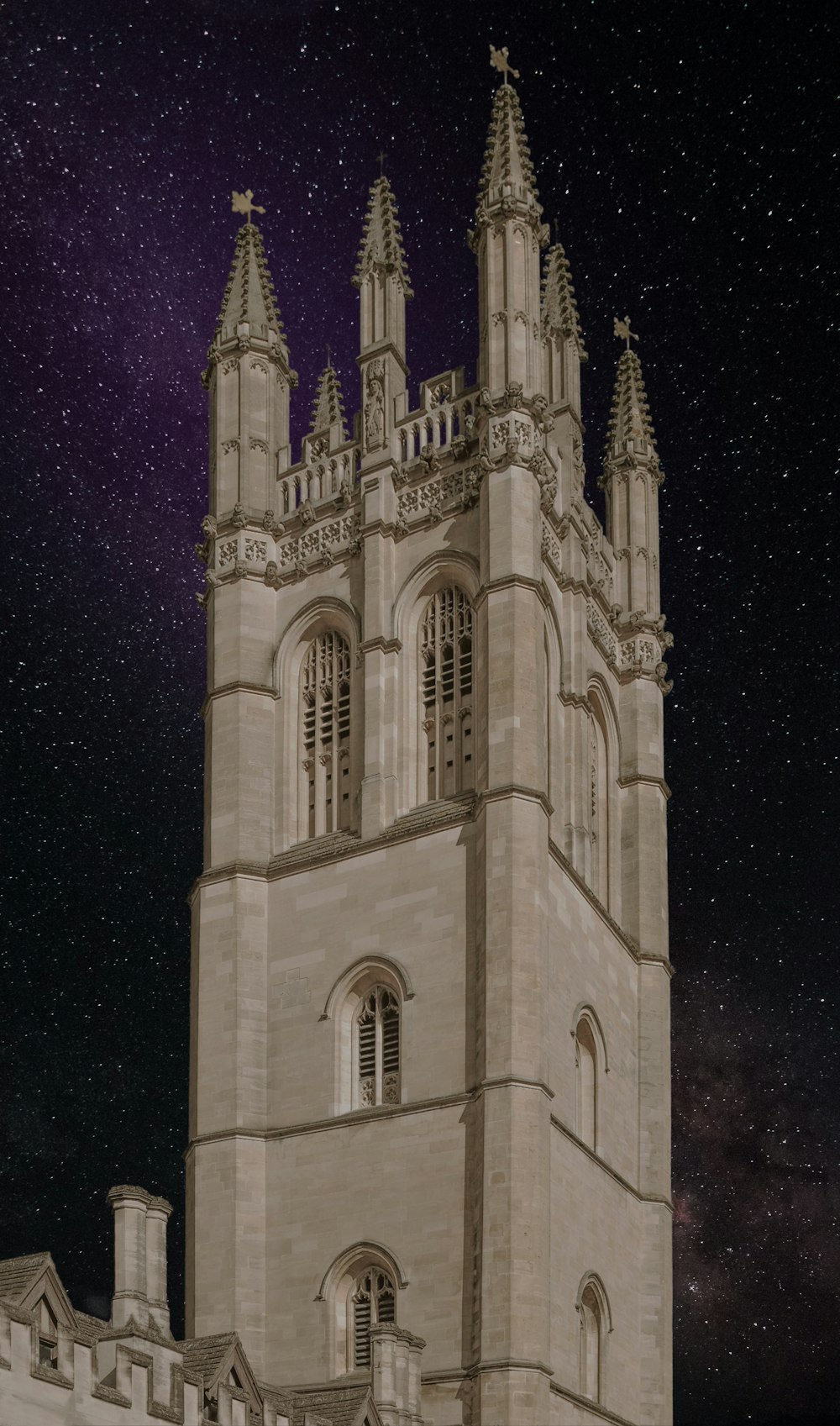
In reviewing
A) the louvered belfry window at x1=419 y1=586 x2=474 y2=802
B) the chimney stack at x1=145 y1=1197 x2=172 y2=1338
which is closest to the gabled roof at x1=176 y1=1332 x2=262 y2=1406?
the chimney stack at x1=145 y1=1197 x2=172 y2=1338

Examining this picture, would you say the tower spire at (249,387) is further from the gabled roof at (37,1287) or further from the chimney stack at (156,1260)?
the gabled roof at (37,1287)

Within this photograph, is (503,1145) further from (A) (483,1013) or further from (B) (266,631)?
(B) (266,631)

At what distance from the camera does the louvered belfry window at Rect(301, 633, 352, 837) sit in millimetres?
58000

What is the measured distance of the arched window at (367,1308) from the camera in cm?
5191

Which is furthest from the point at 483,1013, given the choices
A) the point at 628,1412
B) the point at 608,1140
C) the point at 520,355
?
the point at 520,355

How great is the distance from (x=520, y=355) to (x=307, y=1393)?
2359 centimetres

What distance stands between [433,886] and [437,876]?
0.71 feet

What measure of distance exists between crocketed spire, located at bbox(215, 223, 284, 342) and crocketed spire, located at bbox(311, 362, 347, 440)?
64.4 inches

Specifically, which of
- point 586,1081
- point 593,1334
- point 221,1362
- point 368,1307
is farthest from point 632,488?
point 221,1362

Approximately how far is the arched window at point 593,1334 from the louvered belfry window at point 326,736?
11.6 metres

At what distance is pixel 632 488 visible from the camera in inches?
2613

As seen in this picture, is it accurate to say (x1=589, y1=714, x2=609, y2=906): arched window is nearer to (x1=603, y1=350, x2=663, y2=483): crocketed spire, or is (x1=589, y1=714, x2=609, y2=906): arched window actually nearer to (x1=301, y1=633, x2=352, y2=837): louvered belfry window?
(x1=301, y1=633, x2=352, y2=837): louvered belfry window

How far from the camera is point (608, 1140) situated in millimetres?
56438

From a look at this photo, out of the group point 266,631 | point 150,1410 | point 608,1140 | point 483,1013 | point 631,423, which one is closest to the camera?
point 150,1410
